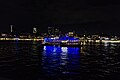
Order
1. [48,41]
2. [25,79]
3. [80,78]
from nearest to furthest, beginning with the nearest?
[25,79]
[80,78]
[48,41]

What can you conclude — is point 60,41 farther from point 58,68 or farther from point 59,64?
point 58,68

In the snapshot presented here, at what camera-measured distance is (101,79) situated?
27.5 m

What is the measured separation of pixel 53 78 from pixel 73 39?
127473mm

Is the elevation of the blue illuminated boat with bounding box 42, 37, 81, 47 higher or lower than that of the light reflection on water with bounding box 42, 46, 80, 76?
higher

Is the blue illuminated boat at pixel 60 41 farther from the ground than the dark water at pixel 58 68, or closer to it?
farther from the ground

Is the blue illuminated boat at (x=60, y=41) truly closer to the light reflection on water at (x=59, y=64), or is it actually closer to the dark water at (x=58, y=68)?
the light reflection on water at (x=59, y=64)

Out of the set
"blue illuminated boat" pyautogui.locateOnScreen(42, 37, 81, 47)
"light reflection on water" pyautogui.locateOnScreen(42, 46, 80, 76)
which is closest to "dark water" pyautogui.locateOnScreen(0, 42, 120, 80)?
"light reflection on water" pyautogui.locateOnScreen(42, 46, 80, 76)

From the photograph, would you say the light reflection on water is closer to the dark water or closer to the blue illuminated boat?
the dark water

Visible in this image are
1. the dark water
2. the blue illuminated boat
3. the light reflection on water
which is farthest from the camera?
the blue illuminated boat

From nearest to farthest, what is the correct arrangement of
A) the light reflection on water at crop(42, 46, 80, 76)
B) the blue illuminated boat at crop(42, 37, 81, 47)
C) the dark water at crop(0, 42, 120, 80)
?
the dark water at crop(0, 42, 120, 80) → the light reflection on water at crop(42, 46, 80, 76) → the blue illuminated boat at crop(42, 37, 81, 47)

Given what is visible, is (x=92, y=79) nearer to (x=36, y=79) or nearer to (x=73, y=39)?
(x=36, y=79)

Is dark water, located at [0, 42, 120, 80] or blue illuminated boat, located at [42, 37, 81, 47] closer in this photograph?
dark water, located at [0, 42, 120, 80]

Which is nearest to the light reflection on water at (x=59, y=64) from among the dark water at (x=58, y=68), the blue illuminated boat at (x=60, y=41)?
the dark water at (x=58, y=68)

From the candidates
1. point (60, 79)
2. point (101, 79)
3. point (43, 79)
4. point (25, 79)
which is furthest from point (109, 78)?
point (25, 79)
